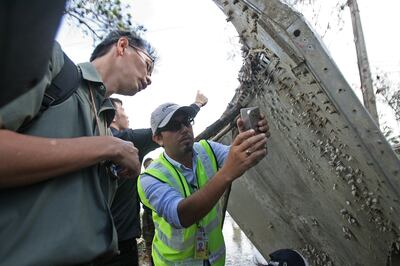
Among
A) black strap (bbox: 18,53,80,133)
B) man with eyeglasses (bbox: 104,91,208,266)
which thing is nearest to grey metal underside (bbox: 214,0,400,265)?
man with eyeglasses (bbox: 104,91,208,266)

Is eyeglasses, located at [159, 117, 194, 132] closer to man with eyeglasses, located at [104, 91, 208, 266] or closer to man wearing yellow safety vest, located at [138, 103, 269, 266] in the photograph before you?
man wearing yellow safety vest, located at [138, 103, 269, 266]

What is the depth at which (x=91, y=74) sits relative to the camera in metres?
1.37

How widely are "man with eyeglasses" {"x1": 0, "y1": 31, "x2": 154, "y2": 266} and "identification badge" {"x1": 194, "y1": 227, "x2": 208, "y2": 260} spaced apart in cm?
92

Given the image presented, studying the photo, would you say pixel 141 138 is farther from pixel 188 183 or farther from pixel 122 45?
pixel 122 45

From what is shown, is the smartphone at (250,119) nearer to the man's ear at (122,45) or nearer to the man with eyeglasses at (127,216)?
the man's ear at (122,45)

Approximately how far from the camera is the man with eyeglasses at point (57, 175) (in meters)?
1.00

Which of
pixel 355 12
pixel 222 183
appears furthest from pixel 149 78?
pixel 355 12

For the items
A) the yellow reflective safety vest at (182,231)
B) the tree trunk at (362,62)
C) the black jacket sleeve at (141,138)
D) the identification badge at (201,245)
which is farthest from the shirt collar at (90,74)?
Answer: the tree trunk at (362,62)

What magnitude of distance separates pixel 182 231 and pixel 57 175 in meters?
1.21

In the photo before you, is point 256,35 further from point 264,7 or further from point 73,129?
point 73,129

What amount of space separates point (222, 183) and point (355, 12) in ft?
30.2

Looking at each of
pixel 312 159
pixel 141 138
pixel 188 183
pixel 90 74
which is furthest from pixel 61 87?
pixel 312 159

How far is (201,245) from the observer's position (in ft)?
7.00

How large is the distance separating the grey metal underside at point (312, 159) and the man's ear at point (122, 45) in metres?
0.89
